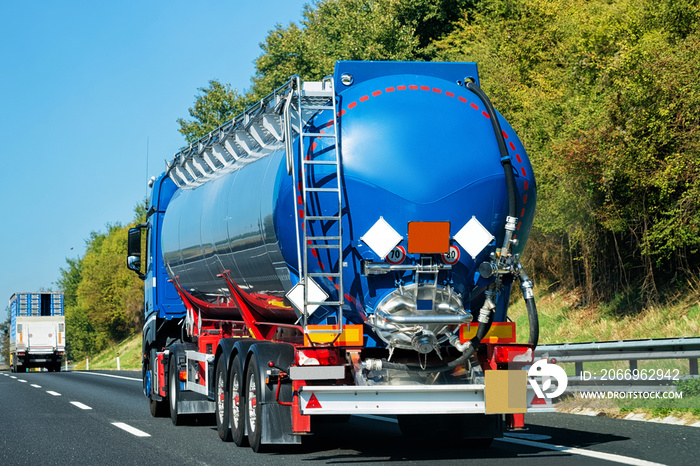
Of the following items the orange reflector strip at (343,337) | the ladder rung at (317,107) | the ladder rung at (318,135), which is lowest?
the orange reflector strip at (343,337)

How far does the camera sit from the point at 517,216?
29.3ft

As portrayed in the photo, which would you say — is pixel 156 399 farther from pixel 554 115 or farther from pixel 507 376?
pixel 554 115

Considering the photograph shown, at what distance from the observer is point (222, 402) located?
1106cm

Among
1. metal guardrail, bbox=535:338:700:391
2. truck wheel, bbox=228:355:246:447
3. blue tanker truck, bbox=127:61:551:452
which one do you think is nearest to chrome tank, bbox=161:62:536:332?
blue tanker truck, bbox=127:61:551:452

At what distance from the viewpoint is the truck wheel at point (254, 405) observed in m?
9.21

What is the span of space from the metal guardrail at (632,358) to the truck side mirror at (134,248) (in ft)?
24.0

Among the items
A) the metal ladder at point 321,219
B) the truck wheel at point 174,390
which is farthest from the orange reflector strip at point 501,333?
the truck wheel at point 174,390

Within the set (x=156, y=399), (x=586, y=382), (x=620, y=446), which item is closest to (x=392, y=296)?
(x=620, y=446)

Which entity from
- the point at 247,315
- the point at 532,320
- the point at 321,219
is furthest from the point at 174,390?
the point at 532,320

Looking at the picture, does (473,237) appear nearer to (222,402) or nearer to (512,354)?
(512,354)

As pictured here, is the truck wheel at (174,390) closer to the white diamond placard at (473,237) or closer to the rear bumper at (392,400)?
the rear bumper at (392,400)

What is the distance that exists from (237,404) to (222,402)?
872mm

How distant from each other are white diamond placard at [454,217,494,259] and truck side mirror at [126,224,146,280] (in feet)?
30.5

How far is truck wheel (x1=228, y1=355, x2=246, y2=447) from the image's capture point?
392 inches
